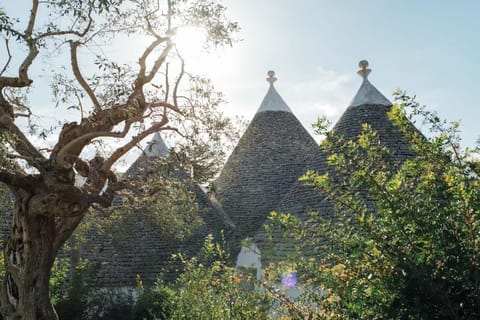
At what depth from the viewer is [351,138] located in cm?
1085

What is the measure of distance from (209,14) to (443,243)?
5408mm

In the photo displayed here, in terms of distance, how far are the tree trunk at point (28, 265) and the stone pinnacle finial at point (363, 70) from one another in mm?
10467

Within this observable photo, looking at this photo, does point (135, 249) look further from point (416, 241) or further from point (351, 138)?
point (416, 241)

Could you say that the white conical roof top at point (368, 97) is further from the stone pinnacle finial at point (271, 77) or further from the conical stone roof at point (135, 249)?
the conical stone roof at point (135, 249)

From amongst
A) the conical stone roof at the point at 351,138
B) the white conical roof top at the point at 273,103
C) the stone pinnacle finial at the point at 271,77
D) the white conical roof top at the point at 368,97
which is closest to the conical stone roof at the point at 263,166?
the white conical roof top at the point at 273,103

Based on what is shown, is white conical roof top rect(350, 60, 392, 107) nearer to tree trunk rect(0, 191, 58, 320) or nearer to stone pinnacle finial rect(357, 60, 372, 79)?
stone pinnacle finial rect(357, 60, 372, 79)

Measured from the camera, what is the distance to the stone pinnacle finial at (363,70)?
13.5 meters

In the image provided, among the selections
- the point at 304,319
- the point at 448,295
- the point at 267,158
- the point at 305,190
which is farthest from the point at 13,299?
the point at 267,158

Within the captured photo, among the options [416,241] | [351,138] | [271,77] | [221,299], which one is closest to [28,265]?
[221,299]

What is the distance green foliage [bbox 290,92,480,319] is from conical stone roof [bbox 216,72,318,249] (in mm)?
10081

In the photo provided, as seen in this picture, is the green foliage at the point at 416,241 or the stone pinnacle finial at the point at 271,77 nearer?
the green foliage at the point at 416,241

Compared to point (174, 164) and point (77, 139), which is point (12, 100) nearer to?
point (77, 139)

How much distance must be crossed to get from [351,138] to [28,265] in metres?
7.77

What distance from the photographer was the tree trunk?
5.66m
